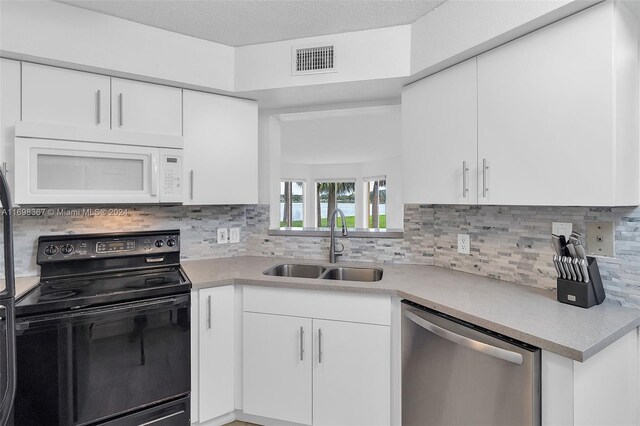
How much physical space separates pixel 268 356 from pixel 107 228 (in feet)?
4.11

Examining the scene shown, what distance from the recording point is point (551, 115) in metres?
1.34

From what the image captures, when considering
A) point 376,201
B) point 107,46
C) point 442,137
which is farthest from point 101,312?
point 376,201

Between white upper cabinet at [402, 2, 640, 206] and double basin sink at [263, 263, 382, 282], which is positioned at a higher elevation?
white upper cabinet at [402, 2, 640, 206]

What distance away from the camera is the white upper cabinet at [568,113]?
3.91 feet

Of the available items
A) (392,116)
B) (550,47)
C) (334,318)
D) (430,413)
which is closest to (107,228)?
(334,318)

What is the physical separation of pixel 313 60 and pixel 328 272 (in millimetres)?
1307

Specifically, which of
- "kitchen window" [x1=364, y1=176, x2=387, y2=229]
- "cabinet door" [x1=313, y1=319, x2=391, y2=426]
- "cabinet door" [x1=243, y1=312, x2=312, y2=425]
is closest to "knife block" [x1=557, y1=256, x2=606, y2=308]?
"cabinet door" [x1=313, y1=319, x2=391, y2=426]

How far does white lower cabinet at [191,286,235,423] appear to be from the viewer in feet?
6.15

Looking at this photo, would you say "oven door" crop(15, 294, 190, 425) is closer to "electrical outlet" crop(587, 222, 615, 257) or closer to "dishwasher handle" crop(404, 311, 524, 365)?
"dishwasher handle" crop(404, 311, 524, 365)

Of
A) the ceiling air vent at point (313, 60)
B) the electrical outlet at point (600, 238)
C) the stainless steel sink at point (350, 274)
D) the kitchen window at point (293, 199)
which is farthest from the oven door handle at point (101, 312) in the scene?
the kitchen window at point (293, 199)

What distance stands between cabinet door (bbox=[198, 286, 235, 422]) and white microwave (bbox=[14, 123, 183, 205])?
63 centimetres

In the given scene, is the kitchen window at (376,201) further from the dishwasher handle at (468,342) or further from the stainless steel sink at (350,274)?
the dishwasher handle at (468,342)

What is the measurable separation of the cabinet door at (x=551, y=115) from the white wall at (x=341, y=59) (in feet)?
1.59

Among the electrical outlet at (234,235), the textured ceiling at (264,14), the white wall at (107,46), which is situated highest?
the textured ceiling at (264,14)
